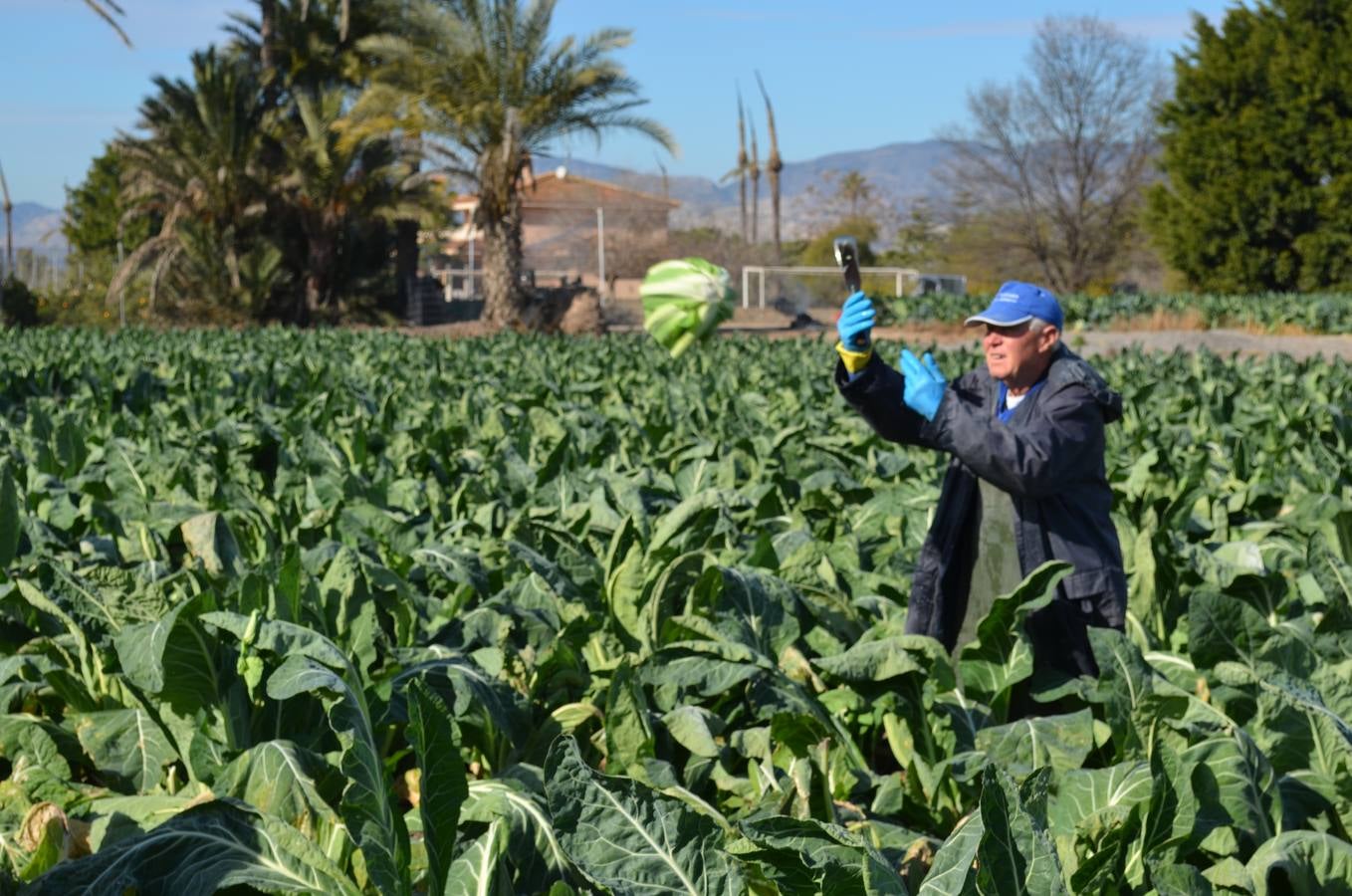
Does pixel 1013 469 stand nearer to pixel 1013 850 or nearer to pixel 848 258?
pixel 848 258

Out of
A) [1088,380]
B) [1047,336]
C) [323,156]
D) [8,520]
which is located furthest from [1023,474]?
[323,156]

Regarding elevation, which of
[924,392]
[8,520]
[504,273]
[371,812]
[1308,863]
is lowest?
[1308,863]

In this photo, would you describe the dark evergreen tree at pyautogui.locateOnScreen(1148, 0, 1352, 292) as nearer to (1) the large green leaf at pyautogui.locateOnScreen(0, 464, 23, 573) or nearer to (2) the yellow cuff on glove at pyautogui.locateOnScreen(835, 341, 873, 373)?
(2) the yellow cuff on glove at pyautogui.locateOnScreen(835, 341, 873, 373)

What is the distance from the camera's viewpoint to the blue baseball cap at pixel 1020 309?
143 inches

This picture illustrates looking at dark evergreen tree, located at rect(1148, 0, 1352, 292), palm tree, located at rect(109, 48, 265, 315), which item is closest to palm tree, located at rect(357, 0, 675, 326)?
palm tree, located at rect(109, 48, 265, 315)

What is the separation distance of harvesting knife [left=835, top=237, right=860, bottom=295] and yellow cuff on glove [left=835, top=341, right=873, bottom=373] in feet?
0.58

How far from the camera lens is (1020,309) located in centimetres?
365

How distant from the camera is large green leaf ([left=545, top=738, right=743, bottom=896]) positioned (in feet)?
6.87

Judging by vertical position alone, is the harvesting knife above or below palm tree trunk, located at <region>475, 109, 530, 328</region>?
below

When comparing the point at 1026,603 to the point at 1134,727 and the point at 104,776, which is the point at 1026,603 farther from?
the point at 104,776

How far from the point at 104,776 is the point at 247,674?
0.54 m

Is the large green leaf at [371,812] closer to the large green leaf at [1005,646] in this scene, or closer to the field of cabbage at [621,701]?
the field of cabbage at [621,701]

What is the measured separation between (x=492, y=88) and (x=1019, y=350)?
79.8 feet

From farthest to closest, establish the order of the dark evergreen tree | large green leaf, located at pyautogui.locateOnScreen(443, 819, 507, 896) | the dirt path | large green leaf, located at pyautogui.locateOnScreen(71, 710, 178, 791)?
the dark evergreen tree → the dirt path → large green leaf, located at pyautogui.locateOnScreen(71, 710, 178, 791) → large green leaf, located at pyautogui.locateOnScreen(443, 819, 507, 896)
